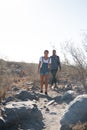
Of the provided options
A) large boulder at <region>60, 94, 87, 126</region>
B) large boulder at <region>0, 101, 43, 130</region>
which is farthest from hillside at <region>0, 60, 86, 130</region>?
large boulder at <region>60, 94, 87, 126</region>

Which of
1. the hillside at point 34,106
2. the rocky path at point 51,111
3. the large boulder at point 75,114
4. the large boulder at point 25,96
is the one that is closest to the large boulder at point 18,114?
the hillside at point 34,106

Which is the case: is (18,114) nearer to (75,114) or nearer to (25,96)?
(75,114)

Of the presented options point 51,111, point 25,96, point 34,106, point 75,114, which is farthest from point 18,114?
point 25,96

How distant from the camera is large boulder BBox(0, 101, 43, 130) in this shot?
866 centimetres

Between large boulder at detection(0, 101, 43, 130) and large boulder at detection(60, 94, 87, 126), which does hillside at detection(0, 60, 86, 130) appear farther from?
large boulder at detection(60, 94, 87, 126)

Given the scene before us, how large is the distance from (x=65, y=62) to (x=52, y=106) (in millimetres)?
7005

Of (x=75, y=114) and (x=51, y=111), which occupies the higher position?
(x=75, y=114)

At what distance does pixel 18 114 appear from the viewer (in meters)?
8.95

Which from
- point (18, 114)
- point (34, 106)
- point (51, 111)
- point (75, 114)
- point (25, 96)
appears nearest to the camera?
point (75, 114)

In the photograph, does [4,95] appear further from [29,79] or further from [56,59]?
[29,79]

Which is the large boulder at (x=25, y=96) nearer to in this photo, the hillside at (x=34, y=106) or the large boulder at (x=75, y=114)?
the hillside at (x=34, y=106)

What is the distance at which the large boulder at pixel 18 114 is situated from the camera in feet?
28.4

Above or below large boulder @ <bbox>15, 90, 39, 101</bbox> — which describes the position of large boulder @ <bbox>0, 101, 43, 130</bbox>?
below

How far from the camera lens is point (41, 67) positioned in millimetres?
14492
